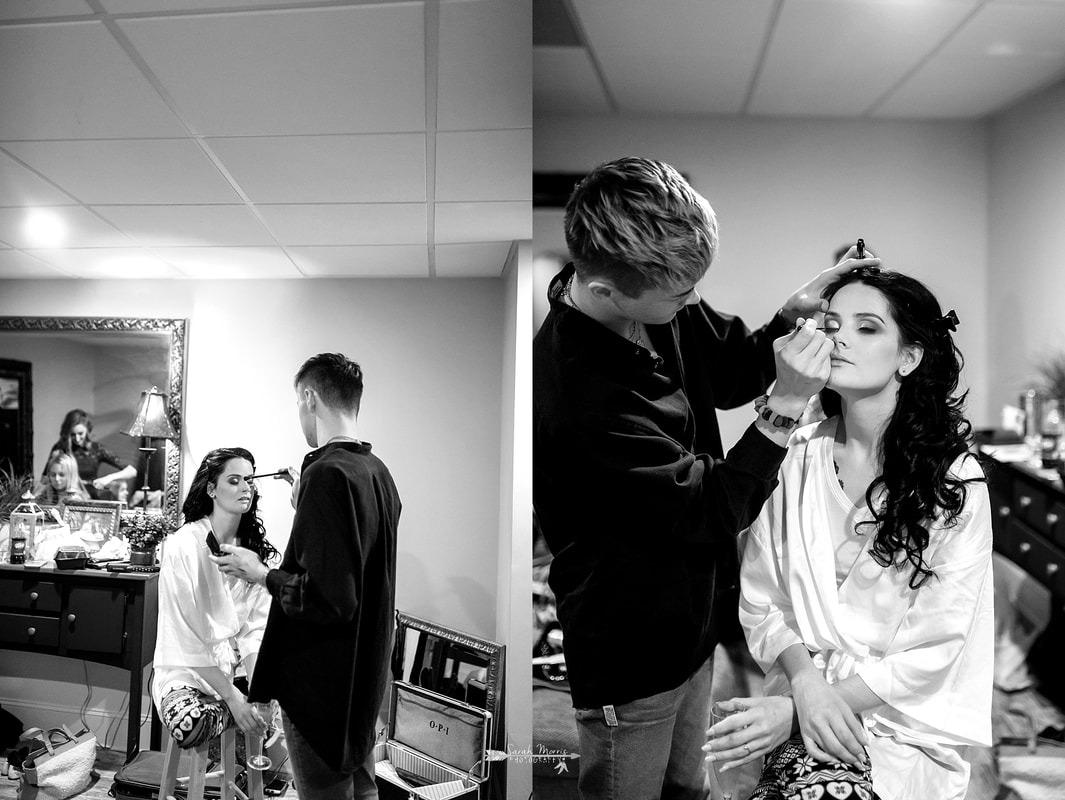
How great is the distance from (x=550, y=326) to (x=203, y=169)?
82 cm

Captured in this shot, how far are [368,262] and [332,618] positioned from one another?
663 mm

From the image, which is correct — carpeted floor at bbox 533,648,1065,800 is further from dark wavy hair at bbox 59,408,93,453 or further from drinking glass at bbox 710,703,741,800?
dark wavy hair at bbox 59,408,93,453

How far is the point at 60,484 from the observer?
1.61 m

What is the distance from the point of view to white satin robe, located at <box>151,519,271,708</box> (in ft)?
4.34

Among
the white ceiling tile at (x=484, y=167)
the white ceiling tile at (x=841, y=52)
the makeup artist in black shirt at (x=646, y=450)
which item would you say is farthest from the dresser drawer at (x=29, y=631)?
the white ceiling tile at (x=841, y=52)

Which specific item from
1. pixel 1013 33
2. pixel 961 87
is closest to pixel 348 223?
pixel 961 87

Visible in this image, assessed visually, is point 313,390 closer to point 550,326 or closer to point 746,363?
point 550,326

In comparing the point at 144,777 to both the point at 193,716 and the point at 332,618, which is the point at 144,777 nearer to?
the point at 193,716

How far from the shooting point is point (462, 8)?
1327 mm

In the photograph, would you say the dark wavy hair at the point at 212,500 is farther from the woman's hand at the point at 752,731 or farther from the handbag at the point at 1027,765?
the handbag at the point at 1027,765

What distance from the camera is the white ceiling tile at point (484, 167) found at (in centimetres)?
149

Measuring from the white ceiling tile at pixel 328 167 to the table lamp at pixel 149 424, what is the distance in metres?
0.46

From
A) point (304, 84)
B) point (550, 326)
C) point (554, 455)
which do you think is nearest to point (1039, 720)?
point (554, 455)

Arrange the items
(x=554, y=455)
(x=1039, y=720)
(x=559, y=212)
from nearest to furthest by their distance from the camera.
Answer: (x=554, y=455) < (x=1039, y=720) < (x=559, y=212)
